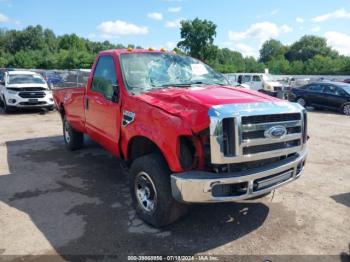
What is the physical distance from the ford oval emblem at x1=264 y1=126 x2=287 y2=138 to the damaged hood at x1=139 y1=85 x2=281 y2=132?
1.23 feet

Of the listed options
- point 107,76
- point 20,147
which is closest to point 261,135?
point 107,76

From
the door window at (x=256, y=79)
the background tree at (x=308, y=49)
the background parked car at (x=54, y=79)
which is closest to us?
the background parked car at (x=54, y=79)

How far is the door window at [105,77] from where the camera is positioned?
504cm

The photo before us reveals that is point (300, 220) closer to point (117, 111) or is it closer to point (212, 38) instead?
point (117, 111)

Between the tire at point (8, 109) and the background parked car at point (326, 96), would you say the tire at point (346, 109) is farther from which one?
the tire at point (8, 109)

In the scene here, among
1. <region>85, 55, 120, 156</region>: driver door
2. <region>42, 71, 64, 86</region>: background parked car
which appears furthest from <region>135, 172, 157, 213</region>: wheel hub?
<region>42, 71, 64, 86</region>: background parked car

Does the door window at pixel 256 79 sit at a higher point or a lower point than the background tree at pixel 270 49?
lower

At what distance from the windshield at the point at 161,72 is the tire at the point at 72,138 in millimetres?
3058

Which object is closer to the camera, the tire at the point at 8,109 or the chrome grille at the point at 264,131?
the chrome grille at the point at 264,131

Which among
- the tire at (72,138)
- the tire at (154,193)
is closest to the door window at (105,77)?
the tire at (154,193)

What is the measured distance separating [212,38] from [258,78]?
2553 centimetres

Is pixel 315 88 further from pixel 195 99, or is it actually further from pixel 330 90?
pixel 195 99

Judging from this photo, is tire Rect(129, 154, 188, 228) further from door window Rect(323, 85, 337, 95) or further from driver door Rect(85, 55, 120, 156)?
door window Rect(323, 85, 337, 95)

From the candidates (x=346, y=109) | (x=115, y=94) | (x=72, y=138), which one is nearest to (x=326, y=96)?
(x=346, y=109)
